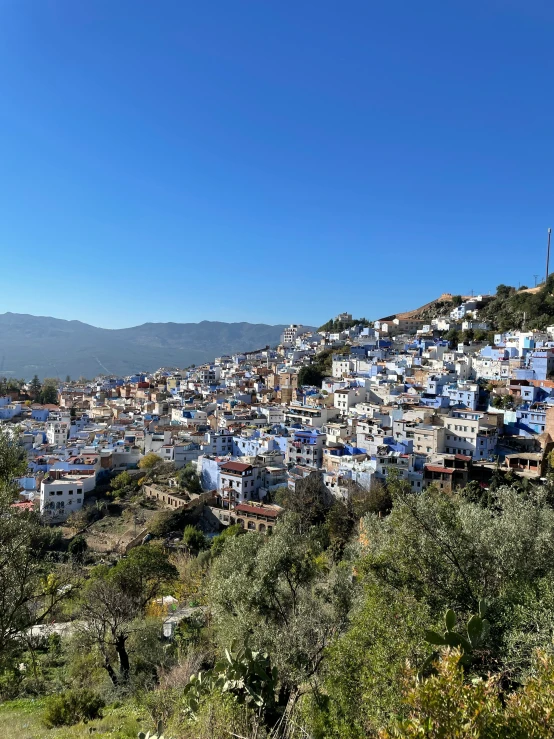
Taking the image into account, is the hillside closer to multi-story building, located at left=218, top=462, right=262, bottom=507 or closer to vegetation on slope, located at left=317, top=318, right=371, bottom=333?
vegetation on slope, located at left=317, top=318, right=371, bottom=333

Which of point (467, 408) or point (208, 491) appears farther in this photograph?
point (467, 408)

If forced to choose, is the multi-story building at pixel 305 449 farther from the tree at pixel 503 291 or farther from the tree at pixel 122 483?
the tree at pixel 503 291

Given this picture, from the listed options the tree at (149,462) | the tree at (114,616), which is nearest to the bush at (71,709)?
the tree at (114,616)

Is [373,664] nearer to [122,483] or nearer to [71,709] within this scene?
[71,709]

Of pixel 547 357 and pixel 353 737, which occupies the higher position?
pixel 547 357

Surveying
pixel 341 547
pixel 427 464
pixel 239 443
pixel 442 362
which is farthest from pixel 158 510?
pixel 442 362

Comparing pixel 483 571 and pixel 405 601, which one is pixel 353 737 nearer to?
pixel 405 601

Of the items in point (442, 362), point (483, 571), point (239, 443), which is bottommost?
point (239, 443)
